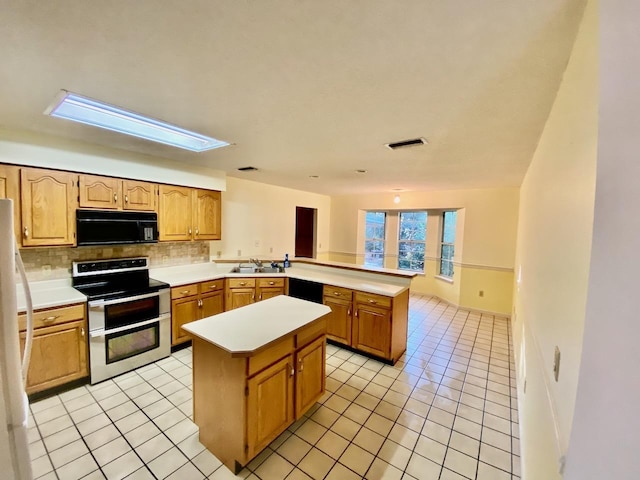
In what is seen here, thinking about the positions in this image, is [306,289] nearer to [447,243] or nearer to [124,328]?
[124,328]

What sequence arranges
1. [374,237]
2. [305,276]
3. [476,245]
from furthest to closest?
[374,237]
[476,245]
[305,276]

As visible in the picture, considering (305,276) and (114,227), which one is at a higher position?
(114,227)

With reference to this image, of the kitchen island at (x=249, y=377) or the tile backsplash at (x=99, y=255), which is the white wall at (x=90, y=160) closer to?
the tile backsplash at (x=99, y=255)

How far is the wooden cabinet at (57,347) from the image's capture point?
2.22 meters

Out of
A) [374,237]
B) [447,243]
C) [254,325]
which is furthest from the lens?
[374,237]

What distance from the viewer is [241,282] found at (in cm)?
369

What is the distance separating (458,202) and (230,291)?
435 cm

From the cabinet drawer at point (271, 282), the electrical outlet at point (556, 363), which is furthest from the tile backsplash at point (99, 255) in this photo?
the electrical outlet at point (556, 363)

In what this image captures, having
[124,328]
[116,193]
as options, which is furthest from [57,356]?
[116,193]

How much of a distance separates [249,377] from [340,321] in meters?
1.83

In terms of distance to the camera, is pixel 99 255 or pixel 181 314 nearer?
pixel 99 255

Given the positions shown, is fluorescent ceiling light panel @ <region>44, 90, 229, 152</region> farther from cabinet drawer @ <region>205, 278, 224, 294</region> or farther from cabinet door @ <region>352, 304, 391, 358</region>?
cabinet door @ <region>352, 304, 391, 358</region>

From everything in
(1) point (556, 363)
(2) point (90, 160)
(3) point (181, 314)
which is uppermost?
(2) point (90, 160)

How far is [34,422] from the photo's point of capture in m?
2.03
